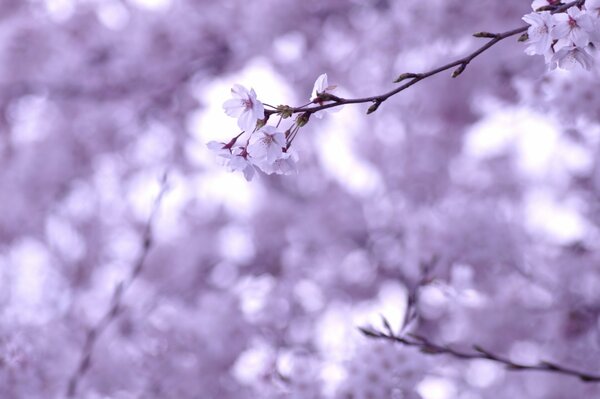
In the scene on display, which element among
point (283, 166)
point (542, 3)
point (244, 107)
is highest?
point (542, 3)

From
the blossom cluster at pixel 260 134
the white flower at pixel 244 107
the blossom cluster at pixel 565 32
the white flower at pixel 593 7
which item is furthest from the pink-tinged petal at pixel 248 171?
the white flower at pixel 593 7

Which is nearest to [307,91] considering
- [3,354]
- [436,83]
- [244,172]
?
[436,83]

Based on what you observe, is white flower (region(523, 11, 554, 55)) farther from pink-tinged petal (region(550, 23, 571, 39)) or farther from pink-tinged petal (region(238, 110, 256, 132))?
pink-tinged petal (region(238, 110, 256, 132))

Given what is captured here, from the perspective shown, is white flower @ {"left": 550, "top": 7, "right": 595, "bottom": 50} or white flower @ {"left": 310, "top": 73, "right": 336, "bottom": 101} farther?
white flower @ {"left": 310, "top": 73, "right": 336, "bottom": 101}

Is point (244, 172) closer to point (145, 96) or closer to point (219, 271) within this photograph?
point (145, 96)

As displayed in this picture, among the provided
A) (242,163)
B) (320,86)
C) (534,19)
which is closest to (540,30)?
(534,19)

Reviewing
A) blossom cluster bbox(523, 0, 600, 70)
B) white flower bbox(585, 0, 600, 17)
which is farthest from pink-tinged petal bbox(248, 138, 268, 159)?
white flower bbox(585, 0, 600, 17)

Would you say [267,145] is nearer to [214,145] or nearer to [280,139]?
[280,139]

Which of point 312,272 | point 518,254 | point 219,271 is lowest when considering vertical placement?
point 518,254
